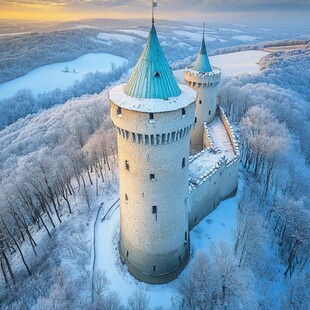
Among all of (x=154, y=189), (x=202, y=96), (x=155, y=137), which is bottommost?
(x=202, y=96)

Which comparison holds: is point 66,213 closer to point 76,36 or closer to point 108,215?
point 108,215

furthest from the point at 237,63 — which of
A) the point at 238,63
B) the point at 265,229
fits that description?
the point at 265,229

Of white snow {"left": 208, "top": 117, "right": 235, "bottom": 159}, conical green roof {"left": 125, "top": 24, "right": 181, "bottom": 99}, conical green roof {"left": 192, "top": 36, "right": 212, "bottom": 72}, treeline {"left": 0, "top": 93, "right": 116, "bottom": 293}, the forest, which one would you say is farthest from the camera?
conical green roof {"left": 192, "top": 36, "right": 212, "bottom": 72}

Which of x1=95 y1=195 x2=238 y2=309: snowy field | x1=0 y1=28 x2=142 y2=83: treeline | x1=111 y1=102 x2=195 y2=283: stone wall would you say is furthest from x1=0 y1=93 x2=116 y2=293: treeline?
x1=0 y1=28 x2=142 y2=83: treeline

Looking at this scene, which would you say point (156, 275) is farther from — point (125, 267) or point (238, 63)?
point (238, 63)

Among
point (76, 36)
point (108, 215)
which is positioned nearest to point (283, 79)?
point (108, 215)

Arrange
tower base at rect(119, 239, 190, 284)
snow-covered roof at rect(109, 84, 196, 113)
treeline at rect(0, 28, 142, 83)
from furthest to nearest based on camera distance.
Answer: treeline at rect(0, 28, 142, 83) < tower base at rect(119, 239, 190, 284) < snow-covered roof at rect(109, 84, 196, 113)

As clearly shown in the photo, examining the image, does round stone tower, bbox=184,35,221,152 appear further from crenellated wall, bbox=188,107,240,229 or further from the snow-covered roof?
the snow-covered roof
